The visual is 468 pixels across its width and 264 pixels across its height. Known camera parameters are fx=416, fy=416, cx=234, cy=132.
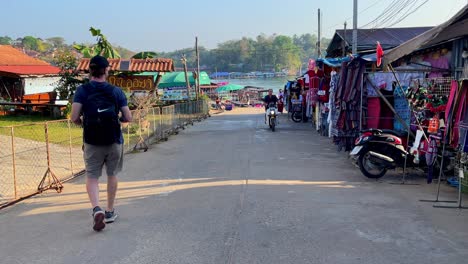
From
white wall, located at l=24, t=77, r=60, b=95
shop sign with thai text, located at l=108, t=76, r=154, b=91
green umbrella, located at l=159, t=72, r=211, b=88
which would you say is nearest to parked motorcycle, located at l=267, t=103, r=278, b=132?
shop sign with thai text, located at l=108, t=76, r=154, b=91

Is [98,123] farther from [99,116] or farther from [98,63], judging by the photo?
[98,63]

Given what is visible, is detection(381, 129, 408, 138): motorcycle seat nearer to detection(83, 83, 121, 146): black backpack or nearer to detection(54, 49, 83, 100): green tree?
detection(83, 83, 121, 146): black backpack

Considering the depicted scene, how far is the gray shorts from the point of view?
4.95 meters

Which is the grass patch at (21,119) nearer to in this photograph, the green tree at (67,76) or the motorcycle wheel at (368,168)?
the green tree at (67,76)

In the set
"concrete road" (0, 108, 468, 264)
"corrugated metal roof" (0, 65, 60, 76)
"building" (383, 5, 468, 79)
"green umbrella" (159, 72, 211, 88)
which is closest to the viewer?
"concrete road" (0, 108, 468, 264)

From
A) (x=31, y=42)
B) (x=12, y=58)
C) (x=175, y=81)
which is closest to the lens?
(x=12, y=58)

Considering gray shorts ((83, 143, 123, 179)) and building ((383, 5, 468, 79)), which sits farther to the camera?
building ((383, 5, 468, 79))

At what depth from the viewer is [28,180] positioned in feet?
27.0

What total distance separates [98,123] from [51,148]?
7946mm

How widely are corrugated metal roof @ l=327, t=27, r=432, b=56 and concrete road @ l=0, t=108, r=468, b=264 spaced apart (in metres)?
14.5

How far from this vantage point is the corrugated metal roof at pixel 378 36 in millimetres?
21281

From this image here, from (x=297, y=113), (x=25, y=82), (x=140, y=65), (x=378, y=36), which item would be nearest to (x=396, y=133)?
(x=140, y=65)

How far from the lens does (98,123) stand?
4.82 m

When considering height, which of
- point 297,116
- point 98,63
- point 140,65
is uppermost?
point 140,65
